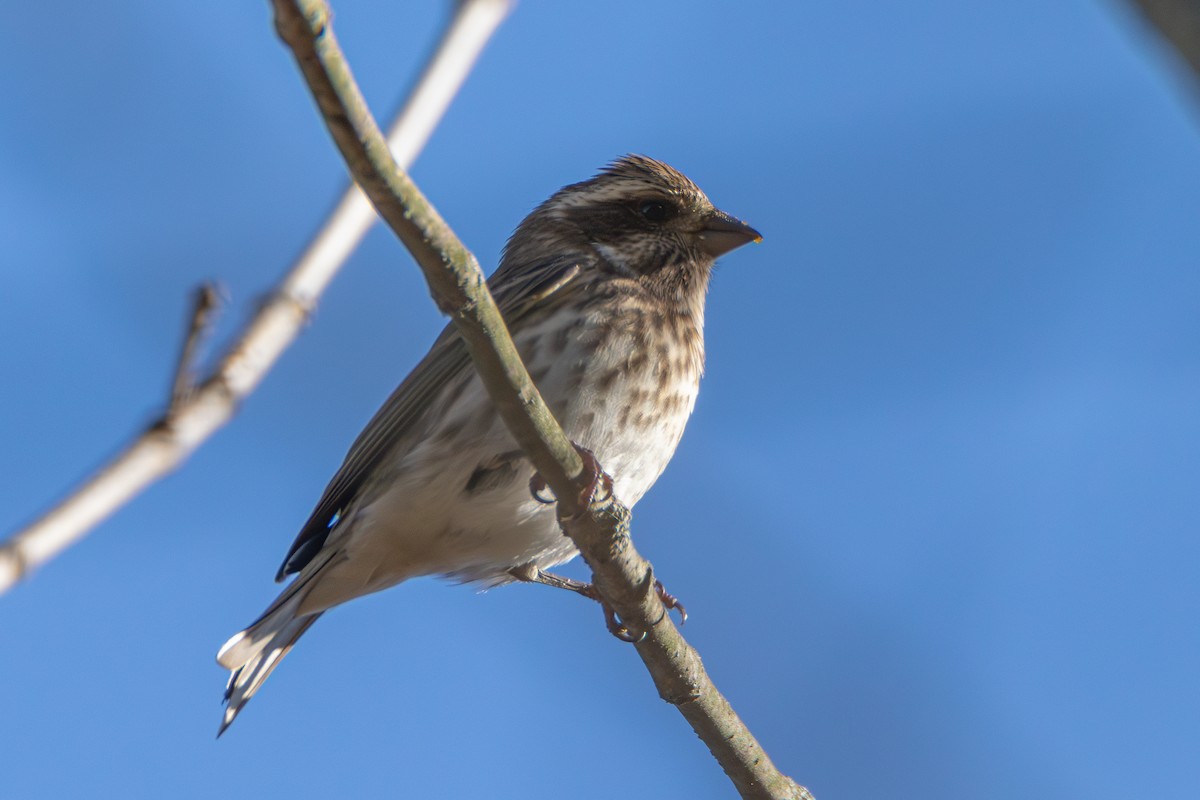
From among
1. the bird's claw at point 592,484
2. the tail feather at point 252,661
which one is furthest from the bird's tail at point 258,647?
the bird's claw at point 592,484

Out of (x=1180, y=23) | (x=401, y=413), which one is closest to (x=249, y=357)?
(x=1180, y=23)

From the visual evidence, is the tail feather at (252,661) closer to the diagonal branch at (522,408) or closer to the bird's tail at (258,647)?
the bird's tail at (258,647)

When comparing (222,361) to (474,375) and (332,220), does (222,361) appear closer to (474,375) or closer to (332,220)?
(332,220)

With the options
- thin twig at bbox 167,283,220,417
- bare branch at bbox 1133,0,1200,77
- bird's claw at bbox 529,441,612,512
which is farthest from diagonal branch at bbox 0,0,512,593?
bare branch at bbox 1133,0,1200,77

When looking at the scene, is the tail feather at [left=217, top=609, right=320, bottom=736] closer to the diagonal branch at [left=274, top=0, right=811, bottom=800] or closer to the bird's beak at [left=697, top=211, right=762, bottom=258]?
the diagonal branch at [left=274, top=0, right=811, bottom=800]

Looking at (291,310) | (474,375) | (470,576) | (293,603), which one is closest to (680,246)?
(474,375)

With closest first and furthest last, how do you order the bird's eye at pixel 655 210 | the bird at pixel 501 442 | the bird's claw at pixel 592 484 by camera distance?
the bird's claw at pixel 592 484
the bird at pixel 501 442
the bird's eye at pixel 655 210
